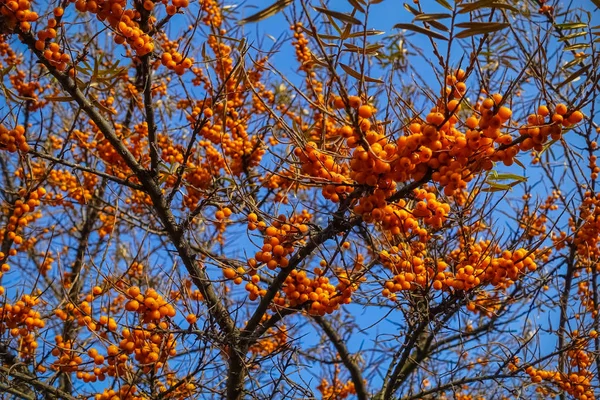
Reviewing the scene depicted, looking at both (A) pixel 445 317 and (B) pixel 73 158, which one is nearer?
(A) pixel 445 317

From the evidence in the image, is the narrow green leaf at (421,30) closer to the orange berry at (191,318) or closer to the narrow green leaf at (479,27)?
the narrow green leaf at (479,27)

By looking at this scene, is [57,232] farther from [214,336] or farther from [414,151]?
[414,151]

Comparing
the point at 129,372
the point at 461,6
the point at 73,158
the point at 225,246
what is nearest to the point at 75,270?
the point at 73,158

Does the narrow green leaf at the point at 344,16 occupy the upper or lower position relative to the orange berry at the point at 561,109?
upper

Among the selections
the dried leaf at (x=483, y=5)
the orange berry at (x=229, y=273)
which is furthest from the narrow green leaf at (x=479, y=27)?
the orange berry at (x=229, y=273)

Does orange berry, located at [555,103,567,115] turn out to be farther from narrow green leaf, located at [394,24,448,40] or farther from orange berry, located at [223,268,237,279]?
orange berry, located at [223,268,237,279]

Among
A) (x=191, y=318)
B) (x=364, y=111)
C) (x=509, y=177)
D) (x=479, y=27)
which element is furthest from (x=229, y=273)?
(x=479, y=27)

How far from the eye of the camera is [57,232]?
5965 mm

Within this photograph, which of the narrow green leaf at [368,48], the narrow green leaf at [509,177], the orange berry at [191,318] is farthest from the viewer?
the orange berry at [191,318]

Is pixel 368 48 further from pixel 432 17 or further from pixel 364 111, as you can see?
pixel 432 17

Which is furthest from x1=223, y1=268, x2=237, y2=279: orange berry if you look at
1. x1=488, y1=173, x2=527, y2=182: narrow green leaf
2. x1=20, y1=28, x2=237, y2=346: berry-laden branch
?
x1=488, y1=173, x2=527, y2=182: narrow green leaf

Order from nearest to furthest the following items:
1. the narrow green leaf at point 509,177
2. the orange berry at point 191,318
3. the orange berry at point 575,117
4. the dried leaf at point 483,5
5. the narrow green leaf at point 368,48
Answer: the dried leaf at point 483,5 < the orange berry at point 575,117 < the narrow green leaf at point 368,48 < the narrow green leaf at point 509,177 < the orange berry at point 191,318

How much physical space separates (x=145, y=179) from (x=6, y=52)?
3584 mm

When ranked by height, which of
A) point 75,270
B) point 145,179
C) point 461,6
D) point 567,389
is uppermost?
point 75,270
